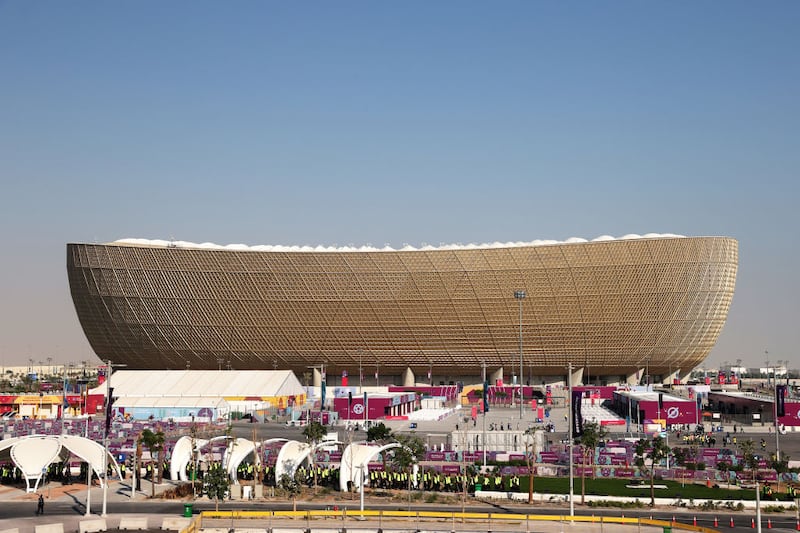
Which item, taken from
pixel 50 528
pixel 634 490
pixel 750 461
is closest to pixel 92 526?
pixel 50 528

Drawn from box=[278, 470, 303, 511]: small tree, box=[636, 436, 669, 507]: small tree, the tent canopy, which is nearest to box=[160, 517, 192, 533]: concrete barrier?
box=[278, 470, 303, 511]: small tree

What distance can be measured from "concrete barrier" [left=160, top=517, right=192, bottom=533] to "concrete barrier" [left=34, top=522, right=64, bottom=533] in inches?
155

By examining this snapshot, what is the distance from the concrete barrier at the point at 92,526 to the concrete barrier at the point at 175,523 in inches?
91.6

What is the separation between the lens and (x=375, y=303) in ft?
438

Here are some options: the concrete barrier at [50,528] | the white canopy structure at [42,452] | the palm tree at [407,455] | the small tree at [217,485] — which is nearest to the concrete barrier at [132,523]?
the concrete barrier at [50,528]

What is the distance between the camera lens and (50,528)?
38188mm

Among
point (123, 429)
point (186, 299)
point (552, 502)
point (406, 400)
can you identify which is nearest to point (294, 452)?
point (552, 502)

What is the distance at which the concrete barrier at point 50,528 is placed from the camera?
37800 mm

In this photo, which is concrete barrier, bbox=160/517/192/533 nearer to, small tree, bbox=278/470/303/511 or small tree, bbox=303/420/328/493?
small tree, bbox=278/470/303/511

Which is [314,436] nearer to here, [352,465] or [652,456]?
[352,465]

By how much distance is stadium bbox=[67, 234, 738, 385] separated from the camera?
129625 mm

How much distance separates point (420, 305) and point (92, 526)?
95.4 meters

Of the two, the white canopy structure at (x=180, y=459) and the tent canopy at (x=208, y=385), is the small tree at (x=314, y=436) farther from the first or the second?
the tent canopy at (x=208, y=385)

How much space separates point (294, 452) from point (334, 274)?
80232 mm
